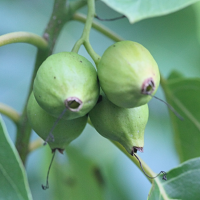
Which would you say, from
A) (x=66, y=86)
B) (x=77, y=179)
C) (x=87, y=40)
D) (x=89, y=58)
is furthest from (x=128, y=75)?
(x=89, y=58)

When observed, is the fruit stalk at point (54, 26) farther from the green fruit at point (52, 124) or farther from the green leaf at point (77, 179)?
the green leaf at point (77, 179)

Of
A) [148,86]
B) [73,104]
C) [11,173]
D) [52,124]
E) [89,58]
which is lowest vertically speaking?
[89,58]

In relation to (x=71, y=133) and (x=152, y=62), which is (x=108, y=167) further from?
(x=152, y=62)

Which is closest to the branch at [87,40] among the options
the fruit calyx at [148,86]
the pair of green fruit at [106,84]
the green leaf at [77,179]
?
the pair of green fruit at [106,84]

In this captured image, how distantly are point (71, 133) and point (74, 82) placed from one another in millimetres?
227

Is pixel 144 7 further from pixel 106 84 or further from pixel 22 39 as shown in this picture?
pixel 22 39

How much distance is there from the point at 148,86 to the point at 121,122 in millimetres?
155

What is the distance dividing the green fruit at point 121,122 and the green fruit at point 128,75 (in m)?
0.09

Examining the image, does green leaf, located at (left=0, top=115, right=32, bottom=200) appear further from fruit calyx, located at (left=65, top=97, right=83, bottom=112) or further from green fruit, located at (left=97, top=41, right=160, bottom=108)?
green fruit, located at (left=97, top=41, right=160, bottom=108)

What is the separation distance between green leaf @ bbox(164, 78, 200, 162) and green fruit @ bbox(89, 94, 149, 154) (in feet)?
2.38

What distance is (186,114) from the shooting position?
166 centimetres

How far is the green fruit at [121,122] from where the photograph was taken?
3.16 feet

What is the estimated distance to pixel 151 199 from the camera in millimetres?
1184

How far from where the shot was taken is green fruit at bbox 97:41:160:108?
0.84 meters
